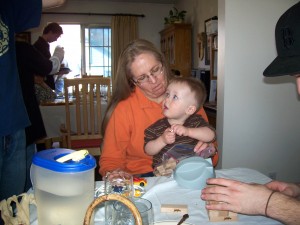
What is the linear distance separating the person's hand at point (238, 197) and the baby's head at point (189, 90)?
2.11 feet

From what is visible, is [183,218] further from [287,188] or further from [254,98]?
[254,98]

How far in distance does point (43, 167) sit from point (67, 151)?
90mm

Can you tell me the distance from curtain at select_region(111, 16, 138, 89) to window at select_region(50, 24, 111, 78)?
319 mm

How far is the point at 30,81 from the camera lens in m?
1.96

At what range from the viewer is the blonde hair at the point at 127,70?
160cm

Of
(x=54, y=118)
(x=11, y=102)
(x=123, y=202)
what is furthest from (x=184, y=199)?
(x=54, y=118)

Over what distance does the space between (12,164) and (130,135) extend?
617 millimetres

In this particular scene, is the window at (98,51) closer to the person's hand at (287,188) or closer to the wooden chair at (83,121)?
the wooden chair at (83,121)

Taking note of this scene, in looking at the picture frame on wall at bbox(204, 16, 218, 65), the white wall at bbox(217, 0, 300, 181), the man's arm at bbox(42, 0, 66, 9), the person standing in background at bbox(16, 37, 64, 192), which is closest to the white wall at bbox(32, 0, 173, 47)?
the picture frame on wall at bbox(204, 16, 218, 65)

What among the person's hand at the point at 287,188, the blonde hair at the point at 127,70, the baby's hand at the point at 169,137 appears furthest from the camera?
A: the blonde hair at the point at 127,70

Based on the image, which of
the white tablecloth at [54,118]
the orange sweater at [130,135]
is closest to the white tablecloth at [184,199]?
the orange sweater at [130,135]

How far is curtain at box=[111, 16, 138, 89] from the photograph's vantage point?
6.38 meters

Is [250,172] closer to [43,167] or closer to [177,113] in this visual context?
[177,113]

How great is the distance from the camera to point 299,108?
2.55 metres
